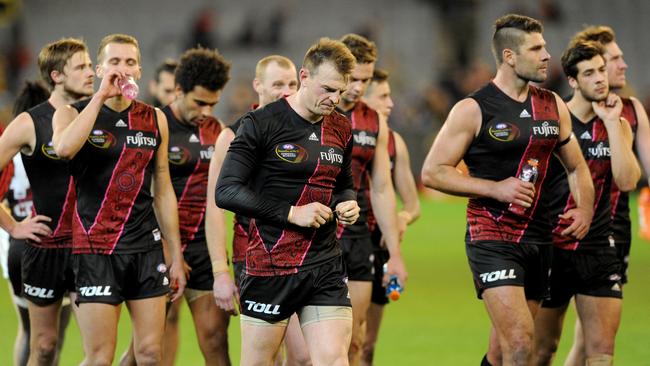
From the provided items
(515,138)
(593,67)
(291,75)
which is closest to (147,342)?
(291,75)

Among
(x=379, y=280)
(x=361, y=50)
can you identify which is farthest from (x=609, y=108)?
(x=379, y=280)

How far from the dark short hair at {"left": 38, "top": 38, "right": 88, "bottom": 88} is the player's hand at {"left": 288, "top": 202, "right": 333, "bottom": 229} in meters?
2.39

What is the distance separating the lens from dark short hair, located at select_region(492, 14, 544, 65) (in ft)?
24.0

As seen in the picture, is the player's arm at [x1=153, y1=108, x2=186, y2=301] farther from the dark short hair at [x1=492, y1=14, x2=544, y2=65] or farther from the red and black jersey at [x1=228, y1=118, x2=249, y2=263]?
the dark short hair at [x1=492, y1=14, x2=544, y2=65]

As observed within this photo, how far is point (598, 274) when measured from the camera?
7941mm

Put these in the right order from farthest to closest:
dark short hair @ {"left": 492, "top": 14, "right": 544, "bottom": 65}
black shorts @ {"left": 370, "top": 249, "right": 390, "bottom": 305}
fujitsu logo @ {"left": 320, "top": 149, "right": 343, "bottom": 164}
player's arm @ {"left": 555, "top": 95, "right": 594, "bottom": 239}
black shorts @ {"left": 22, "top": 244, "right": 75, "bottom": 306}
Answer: black shorts @ {"left": 370, "top": 249, "right": 390, "bottom": 305}, black shorts @ {"left": 22, "top": 244, "right": 75, "bottom": 306}, player's arm @ {"left": 555, "top": 95, "right": 594, "bottom": 239}, dark short hair @ {"left": 492, "top": 14, "right": 544, "bottom": 65}, fujitsu logo @ {"left": 320, "top": 149, "right": 343, "bottom": 164}

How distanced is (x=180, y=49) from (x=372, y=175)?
23.6 meters

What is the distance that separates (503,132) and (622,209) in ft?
6.27

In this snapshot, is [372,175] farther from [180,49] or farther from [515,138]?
[180,49]

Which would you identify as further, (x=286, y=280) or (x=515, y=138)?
(x=515, y=138)

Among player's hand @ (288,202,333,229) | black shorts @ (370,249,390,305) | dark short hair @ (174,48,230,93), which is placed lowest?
black shorts @ (370,249,390,305)

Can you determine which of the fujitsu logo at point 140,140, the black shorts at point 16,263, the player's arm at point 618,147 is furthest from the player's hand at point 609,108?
the black shorts at point 16,263

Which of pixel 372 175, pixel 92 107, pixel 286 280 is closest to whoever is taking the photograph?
pixel 286 280

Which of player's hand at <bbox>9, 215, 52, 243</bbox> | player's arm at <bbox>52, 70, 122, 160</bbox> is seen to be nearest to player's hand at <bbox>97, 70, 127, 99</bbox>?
player's arm at <bbox>52, 70, 122, 160</bbox>
